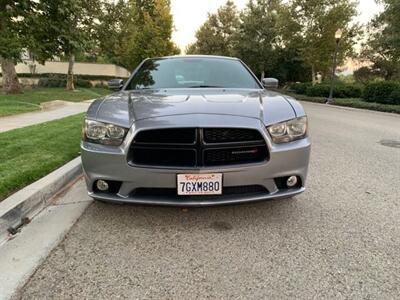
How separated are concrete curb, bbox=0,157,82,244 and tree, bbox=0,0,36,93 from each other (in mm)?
1303

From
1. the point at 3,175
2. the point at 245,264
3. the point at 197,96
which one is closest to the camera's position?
the point at 245,264

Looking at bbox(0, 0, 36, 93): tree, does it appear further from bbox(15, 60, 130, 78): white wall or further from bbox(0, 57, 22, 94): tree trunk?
bbox(15, 60, 130, 78): white wall

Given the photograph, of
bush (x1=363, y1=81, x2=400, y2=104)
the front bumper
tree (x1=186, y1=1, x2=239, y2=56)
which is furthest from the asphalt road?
tree (x1=186, y1=1, x2=239, y2=56)

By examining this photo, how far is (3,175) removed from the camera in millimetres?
3965

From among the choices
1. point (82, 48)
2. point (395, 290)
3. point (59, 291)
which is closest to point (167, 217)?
point (59, 291)

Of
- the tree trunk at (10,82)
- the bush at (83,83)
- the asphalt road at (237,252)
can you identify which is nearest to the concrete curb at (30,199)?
the asphalt road at (237,252)

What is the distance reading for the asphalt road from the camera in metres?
2.30

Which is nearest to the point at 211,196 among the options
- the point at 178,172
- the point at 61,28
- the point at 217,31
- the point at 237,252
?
the point at 178,172

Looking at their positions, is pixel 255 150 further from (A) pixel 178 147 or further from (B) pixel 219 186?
(A) pixel 178 147

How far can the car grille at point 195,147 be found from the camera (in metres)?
2.93

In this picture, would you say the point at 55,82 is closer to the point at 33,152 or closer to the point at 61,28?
the point at 33,152

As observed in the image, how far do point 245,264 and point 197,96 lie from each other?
1.69 metres

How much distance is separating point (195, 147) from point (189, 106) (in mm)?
464

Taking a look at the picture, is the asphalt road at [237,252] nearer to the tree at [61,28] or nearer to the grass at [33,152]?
the grass at [33,152]
